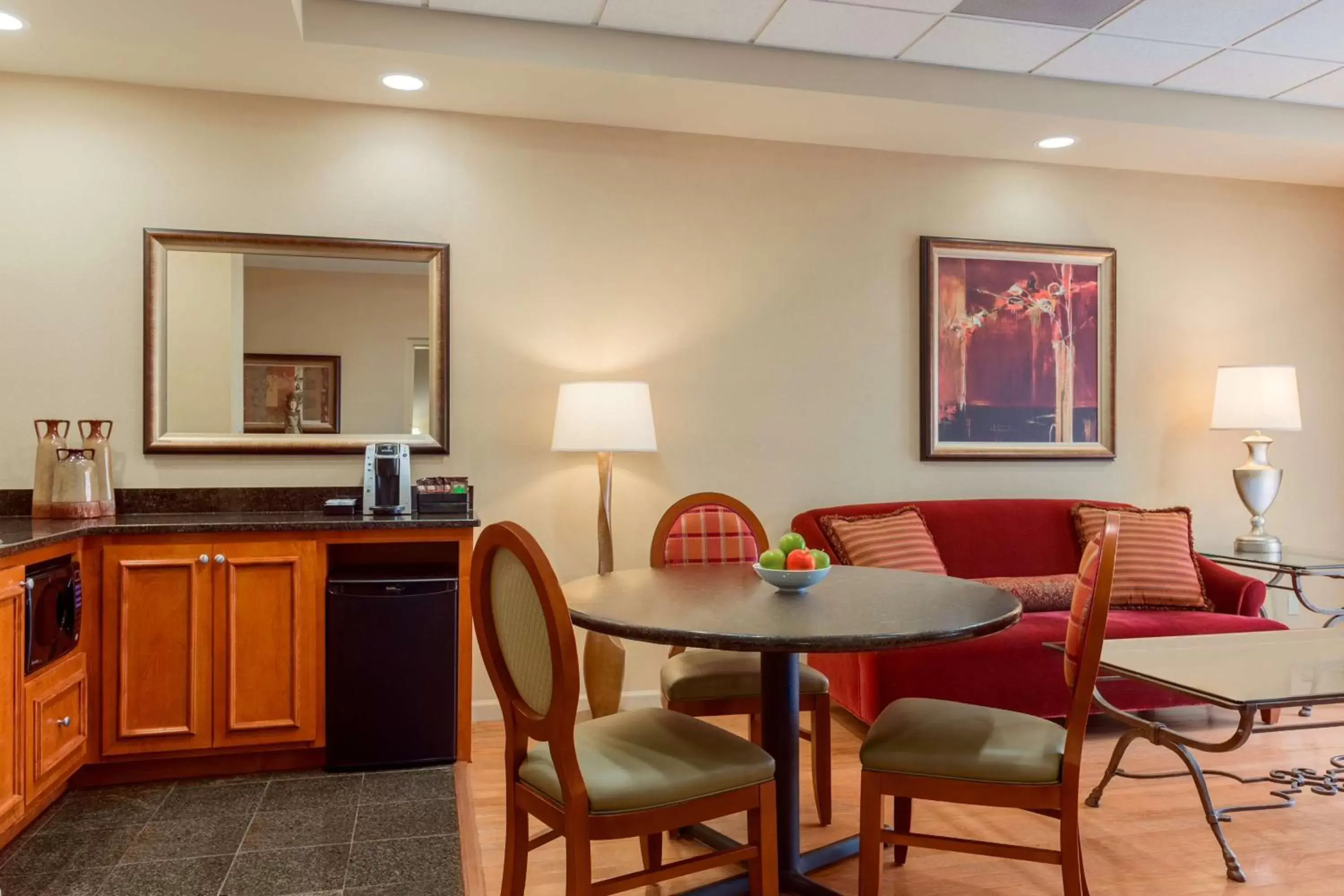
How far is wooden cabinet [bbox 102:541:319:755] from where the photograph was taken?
302 centimetres

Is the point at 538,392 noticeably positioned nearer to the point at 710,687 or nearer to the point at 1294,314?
the point at 710,687

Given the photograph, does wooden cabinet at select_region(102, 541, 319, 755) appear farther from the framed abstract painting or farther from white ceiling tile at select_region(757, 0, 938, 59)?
the framed abstract painting

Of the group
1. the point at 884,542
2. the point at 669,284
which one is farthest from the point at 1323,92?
the point at 669,284

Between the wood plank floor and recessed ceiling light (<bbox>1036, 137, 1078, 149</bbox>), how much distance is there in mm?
2550

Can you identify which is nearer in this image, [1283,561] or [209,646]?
[209,646]

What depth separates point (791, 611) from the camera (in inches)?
83.1

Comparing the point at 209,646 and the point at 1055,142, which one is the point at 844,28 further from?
the point at 209,646

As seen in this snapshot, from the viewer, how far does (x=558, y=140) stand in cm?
392

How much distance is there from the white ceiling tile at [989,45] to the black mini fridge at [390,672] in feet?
8.59

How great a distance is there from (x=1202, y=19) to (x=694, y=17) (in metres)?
1.76

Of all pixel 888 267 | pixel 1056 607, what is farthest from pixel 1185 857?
pixel 888 267

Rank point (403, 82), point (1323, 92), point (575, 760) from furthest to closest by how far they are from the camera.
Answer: point (1323, 92), point (403, 82), point (575, 760)

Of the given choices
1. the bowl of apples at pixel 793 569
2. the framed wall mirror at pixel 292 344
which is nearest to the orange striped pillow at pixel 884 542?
the bowl of apples at pixel 793 569

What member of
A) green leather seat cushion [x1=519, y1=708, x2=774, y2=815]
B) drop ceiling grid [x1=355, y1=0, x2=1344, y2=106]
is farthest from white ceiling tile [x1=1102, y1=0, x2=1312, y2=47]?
green leather seat cushion [x1=519, y1=708, x2=774, y2=815]
